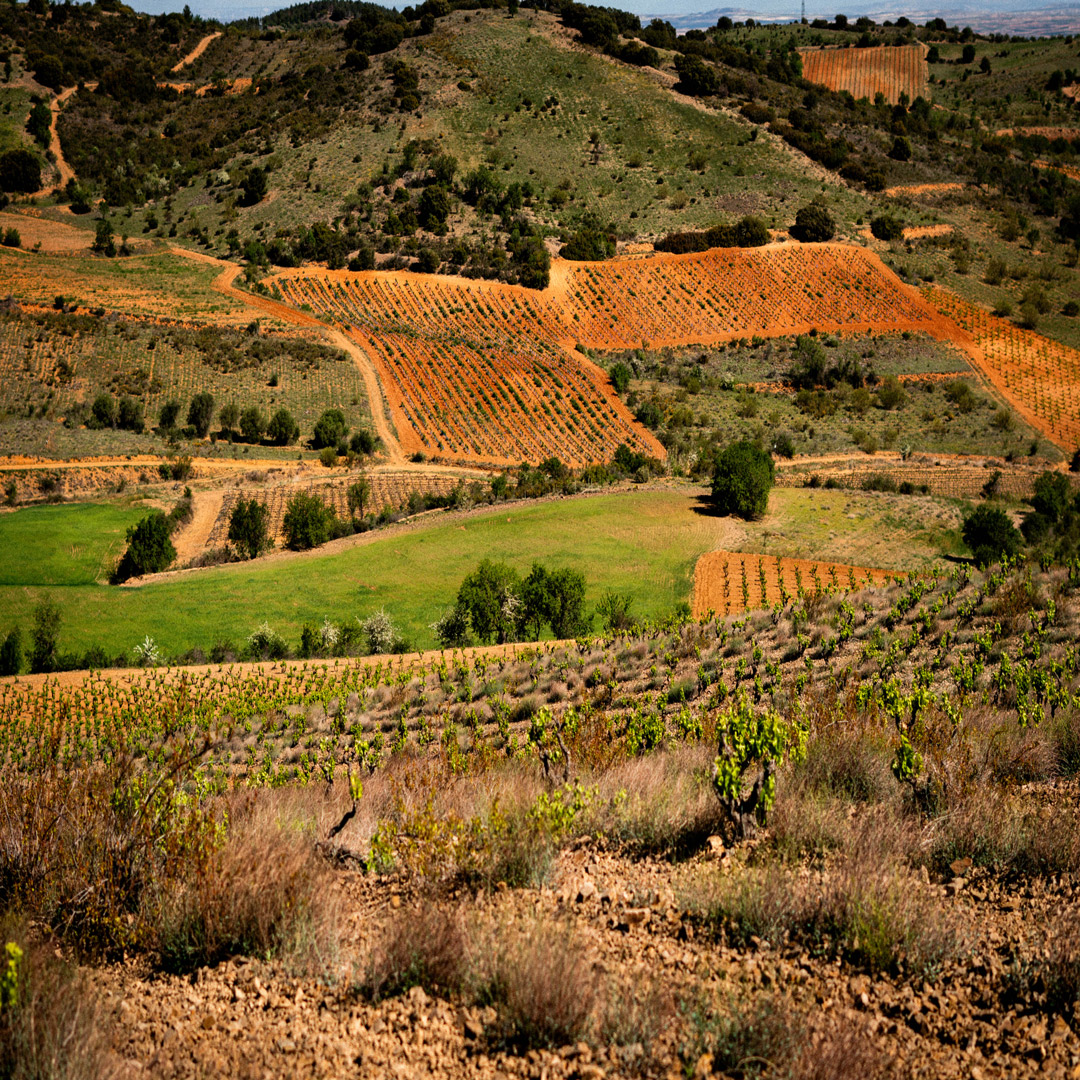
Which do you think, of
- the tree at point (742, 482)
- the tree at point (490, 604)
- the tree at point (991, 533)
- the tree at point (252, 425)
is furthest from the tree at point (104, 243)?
the tree at point (991, 533)

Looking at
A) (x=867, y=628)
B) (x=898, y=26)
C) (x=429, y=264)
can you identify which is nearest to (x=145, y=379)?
(x=429, y=264)

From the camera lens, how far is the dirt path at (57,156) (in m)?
90.4

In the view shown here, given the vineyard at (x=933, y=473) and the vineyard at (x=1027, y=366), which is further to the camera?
the vineyard at (x=1027, y=366)

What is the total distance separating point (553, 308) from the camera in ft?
229

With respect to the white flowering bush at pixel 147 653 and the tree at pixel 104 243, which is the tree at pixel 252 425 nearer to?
the white flowering bush at pixel 147 653

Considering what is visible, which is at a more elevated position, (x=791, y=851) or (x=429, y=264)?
(x=429, y=264)

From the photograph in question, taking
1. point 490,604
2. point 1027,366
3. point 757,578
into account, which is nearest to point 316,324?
point 490,604

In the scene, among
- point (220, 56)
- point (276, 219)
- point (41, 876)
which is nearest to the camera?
point (41, 876)

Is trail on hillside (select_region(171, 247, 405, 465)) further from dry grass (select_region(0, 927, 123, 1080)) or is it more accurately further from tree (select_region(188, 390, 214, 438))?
dry grass (select_region(0, 927, 123, 1080))

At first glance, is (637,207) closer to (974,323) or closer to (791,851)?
(974,323)

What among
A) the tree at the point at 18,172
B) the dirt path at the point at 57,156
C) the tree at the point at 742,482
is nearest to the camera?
the tree at the point at 742,482

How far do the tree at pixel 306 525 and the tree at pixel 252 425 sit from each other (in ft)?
53.1

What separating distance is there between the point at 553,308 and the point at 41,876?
67.7 metres

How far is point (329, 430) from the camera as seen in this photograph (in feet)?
164
